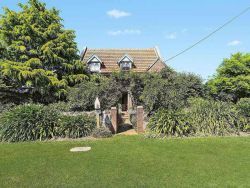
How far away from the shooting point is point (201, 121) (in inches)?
482

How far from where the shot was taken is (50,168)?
692 centimetres

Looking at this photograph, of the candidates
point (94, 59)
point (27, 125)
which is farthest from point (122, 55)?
point (27, 125)

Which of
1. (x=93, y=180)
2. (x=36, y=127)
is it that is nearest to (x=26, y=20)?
(x=36, y=127)

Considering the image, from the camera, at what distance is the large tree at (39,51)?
55.9 ft

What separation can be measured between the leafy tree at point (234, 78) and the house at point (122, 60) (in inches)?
215

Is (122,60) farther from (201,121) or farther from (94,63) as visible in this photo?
(201,121)

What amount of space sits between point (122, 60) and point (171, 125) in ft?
49.5

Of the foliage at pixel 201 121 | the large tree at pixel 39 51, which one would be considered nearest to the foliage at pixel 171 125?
the foliage at pixel 201 121

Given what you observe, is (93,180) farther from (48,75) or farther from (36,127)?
(48,75)

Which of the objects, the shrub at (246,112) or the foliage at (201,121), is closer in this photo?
the foliage at (201,121)

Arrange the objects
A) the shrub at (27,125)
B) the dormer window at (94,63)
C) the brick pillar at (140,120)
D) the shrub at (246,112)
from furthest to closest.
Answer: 1. the dormer window at (94,63)
2. the brick pillar at (140,120)
3. the shrub at (246,112)
4. the shrub at (27,125)

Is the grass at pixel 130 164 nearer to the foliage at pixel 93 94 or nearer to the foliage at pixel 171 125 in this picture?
the foliage at pixel 171 125

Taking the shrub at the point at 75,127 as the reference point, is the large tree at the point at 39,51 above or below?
above

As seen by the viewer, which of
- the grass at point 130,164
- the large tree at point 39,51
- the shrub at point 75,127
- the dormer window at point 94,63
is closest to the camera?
the grass at point 130,164
